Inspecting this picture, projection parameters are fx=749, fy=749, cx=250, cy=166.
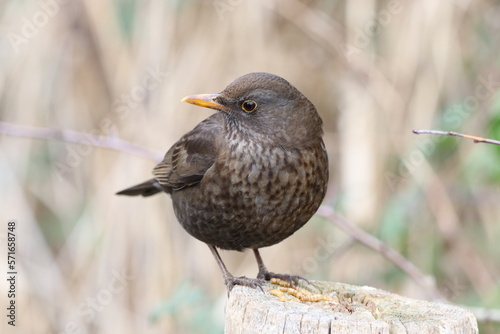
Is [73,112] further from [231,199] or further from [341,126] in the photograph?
[231,199]

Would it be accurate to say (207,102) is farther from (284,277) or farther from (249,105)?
(284,277)

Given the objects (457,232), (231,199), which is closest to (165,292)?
(457,232)

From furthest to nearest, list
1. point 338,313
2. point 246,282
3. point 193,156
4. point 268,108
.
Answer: point 193,156 < point 268,108 < point 246,282 < point 338,313

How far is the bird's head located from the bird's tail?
3.46ft

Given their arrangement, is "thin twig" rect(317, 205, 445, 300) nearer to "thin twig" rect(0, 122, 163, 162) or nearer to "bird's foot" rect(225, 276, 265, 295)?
"bird's foot" rect(225, 276, 265, 295)

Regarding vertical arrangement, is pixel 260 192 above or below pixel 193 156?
below

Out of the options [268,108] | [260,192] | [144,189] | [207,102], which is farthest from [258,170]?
[144,189]

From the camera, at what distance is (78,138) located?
4.41m

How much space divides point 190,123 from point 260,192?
275 centimetres

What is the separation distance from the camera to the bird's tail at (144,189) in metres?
4.53

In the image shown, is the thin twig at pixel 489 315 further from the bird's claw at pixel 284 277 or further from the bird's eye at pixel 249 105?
the bird's eye at pixel 249 105

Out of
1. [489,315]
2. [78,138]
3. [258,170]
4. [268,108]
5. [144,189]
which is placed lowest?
[489,315]

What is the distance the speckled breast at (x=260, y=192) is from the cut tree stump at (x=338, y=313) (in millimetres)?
429

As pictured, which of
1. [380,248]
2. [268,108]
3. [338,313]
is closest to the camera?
[338,313]
